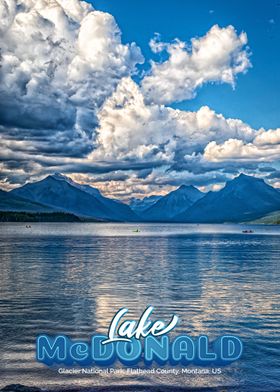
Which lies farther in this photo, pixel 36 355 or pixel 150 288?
pixel 150 288

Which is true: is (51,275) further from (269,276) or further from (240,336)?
(240,336)

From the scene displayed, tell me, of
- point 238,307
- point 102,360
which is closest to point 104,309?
point 238,307

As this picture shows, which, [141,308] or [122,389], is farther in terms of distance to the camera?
[141,308]

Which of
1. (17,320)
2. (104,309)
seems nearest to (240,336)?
(104,309)

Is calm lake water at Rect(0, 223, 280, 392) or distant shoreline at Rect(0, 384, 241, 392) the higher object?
distant shoreline at Rect(0, 384, 241, 392)

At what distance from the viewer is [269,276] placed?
75188mm

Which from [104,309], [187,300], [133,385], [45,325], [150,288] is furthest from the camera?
[150,288]

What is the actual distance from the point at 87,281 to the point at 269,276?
99.4 ft

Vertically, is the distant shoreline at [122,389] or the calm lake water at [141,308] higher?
the distant shoreline at [122,389]

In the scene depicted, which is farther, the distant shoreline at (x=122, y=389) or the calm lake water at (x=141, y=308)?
the calm lake water at (x=141, y=308)

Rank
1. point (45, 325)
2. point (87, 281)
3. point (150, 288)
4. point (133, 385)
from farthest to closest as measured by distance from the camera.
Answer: point (87, 281) < point (150, 288) < point (45, 325) < point (133, 385)

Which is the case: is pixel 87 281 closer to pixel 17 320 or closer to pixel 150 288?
pixel 150 288

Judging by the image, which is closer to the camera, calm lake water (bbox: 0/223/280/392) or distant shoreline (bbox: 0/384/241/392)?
distant shoreline (bbox: 0/384/241/392)

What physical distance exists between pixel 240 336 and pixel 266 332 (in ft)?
8.74
